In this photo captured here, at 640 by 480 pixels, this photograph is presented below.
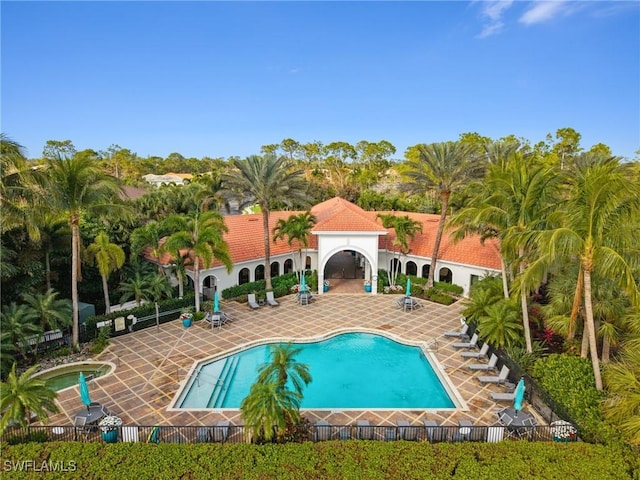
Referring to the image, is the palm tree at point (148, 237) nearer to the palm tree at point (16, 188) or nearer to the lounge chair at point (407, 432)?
the palm tree at point (16, 188)

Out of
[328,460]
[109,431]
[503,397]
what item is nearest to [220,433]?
[109,431]

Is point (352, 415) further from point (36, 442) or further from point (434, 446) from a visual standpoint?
point (36, 442)

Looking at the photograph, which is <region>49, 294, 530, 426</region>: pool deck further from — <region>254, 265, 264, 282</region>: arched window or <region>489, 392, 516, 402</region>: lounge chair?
<region>254, 265, 264, 282</region>: arched window

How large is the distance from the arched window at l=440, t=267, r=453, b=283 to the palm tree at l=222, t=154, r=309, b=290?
38.1 feet

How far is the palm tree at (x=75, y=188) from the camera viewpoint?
16641 mm

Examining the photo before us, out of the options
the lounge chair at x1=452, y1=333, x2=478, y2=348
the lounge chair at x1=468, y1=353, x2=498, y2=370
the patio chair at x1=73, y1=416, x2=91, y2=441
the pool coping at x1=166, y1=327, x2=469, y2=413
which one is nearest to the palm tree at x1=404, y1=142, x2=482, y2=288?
the lounge chair at x1=452, y1=333, x2=478, y2=348

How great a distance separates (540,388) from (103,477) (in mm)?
13924

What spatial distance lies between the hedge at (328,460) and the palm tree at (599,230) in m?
3.81

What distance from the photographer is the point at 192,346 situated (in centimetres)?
1900

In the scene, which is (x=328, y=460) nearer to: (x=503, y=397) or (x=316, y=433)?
(x=316, y=433)

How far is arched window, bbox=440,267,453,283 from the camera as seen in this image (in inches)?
1121

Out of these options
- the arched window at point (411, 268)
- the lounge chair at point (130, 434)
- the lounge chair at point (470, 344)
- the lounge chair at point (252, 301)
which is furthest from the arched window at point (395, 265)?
the lounge chair at point (130, 434)

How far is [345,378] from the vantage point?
55.5 ft

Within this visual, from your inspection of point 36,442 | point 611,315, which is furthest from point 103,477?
point 611,315
